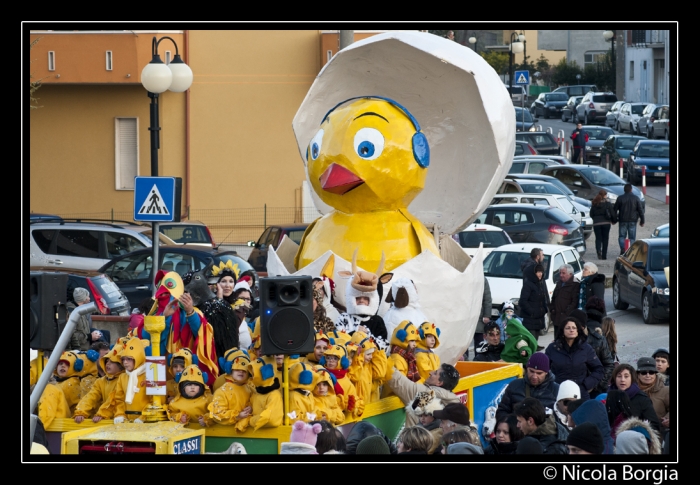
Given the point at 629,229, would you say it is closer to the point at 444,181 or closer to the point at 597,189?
the point at 597,189

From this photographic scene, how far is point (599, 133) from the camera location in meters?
40.3

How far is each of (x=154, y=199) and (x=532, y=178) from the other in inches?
664

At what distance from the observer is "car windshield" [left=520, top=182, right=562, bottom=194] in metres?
28.4

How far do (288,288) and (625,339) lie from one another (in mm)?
10114

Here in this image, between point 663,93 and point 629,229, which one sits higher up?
point 663,93

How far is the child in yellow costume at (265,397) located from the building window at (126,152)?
20.7 meters

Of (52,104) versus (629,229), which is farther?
(52,104)

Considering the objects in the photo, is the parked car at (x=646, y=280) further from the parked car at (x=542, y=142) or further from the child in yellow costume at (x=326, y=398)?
Result: the parked car at (x=542, y=142)

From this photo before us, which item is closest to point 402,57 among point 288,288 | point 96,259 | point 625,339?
point 288,288

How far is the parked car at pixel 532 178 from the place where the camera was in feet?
92.8

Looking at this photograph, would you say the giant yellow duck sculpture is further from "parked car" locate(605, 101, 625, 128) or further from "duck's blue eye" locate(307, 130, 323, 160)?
"parked car" locate(605, 101, 625, 128)

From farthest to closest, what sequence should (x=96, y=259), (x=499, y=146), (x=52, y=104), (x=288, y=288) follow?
→ (x=52, y=104) < (x=96, y=259) < (x=499, y=146) < (x=288, y=288)

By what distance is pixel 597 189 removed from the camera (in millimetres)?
31172

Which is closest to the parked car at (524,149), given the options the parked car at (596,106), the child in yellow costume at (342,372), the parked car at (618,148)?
the parked car at (618,148)
